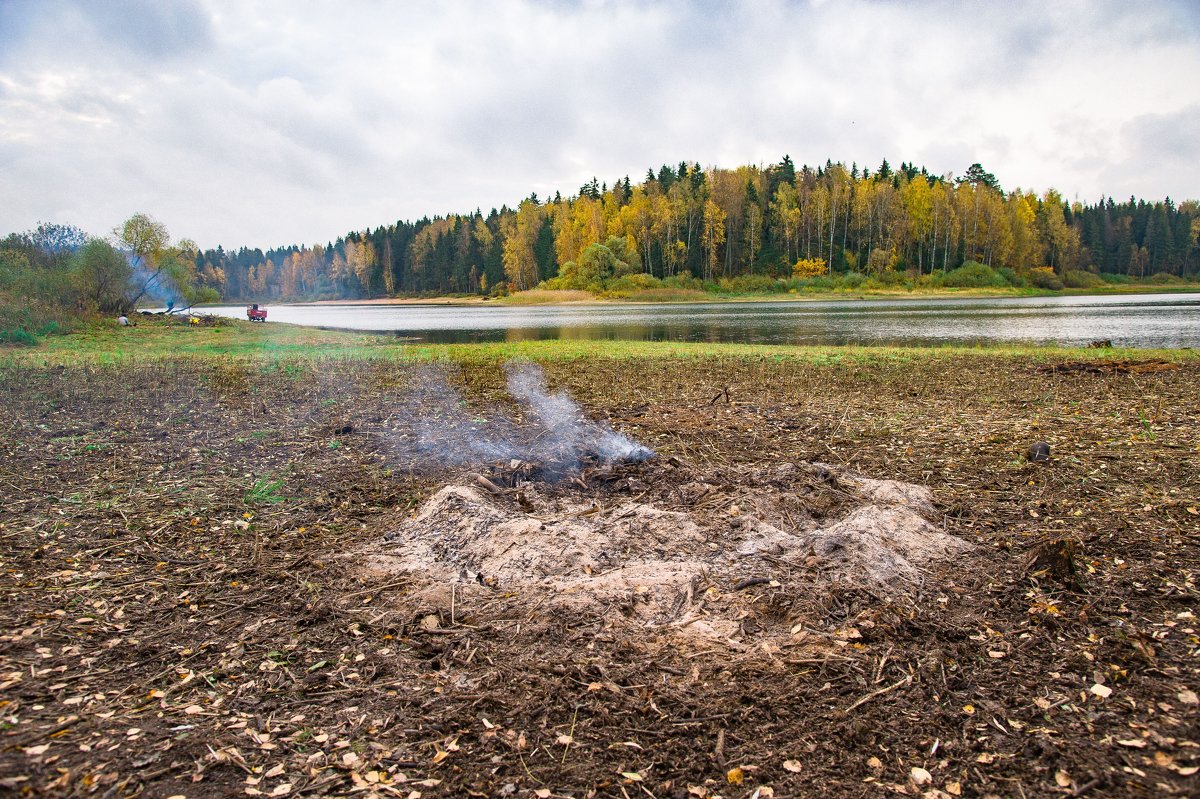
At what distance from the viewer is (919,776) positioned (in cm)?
299

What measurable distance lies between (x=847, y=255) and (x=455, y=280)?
73.6 meters

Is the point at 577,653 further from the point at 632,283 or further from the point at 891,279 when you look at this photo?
the point at 891,279

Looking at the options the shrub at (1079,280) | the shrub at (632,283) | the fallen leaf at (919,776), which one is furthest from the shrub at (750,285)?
the fallen leaf at (919,776)

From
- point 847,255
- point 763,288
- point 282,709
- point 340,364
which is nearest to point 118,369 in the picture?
point 340,364

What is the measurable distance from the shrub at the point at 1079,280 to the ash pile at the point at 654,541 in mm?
111453

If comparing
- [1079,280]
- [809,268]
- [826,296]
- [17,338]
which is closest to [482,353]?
[17,338]

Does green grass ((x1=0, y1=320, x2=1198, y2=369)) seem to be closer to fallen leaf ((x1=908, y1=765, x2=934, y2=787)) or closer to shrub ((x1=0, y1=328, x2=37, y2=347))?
shrub ((x1=0, y1=328, x2=37, y2=347))

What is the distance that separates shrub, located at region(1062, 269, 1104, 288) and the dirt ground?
108971 millimetres

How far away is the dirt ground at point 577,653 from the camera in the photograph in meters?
3.03

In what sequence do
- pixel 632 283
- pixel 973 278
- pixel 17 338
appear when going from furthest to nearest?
pixel 632 283 → pixel 973 278 → pixel 17 338

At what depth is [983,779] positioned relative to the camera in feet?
9.67

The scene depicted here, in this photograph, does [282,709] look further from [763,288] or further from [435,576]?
[763,288]

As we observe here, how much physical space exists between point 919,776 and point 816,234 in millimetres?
103587

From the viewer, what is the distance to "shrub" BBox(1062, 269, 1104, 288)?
94812mm
